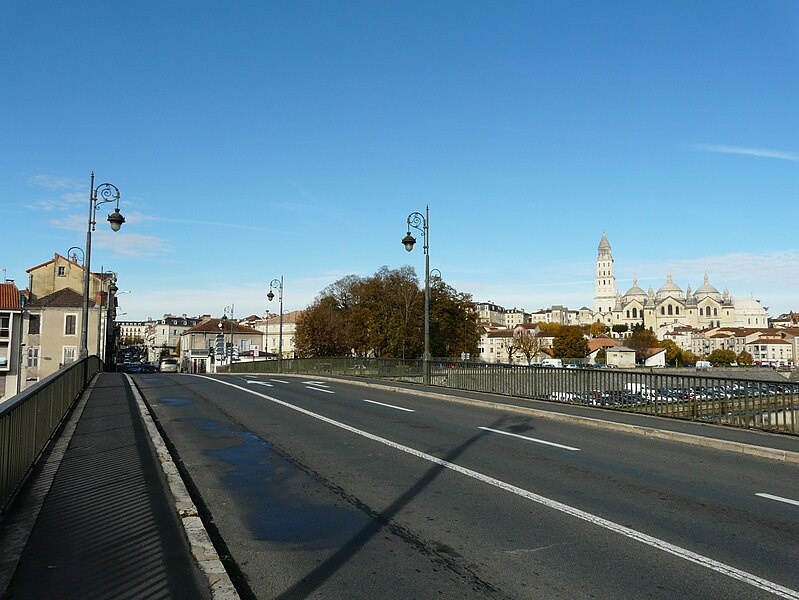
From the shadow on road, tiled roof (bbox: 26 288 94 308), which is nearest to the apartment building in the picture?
tiled roof (bbox: 26 288 94 308)

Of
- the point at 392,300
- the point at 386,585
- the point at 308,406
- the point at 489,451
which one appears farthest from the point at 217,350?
the point at 386,585

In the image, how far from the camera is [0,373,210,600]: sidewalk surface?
4730 mm

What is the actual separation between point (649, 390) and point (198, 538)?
41.0 ft

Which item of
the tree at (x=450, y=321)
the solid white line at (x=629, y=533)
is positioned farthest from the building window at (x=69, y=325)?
the solid white line at (x=629, y=533)

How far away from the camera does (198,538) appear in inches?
229

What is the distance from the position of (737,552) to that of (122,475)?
699 centimetres

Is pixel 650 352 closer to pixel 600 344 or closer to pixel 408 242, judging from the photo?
pixel 600 344

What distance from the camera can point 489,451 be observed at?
1089cm

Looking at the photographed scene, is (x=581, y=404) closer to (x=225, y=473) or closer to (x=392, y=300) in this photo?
(x=225, y=473)

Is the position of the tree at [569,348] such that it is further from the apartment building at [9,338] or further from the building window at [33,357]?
the apartment building at [9,338]

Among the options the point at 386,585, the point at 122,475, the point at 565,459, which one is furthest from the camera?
the point at 565,459

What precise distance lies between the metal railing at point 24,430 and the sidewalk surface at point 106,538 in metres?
0.27

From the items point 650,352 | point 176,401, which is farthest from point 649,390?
point 650,352

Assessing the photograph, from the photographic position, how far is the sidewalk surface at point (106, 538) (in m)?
4.73
